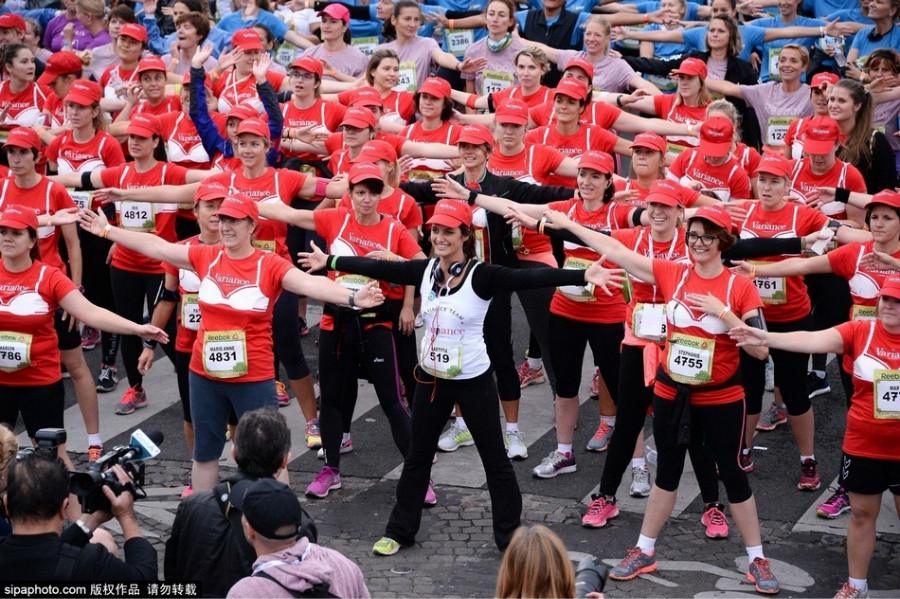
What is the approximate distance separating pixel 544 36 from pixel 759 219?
4.94 m

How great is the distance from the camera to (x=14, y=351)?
8438 mm

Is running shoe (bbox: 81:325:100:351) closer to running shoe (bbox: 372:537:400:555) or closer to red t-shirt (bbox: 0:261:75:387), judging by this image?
red t-shirt (bbox: 0:261:75:387)

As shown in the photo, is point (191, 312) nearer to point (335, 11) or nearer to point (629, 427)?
point (629, 427)

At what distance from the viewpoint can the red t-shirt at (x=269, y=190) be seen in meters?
9.88

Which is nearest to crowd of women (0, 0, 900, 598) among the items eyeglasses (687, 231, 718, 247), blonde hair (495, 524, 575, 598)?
eyeglasses (687, 231, 718, 247)

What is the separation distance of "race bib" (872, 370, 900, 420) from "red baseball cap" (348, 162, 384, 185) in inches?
131

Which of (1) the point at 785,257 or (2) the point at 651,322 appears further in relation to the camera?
(1) the point at 785,257

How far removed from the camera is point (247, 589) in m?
4.92

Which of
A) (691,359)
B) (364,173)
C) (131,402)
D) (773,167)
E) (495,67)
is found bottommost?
(131,402)

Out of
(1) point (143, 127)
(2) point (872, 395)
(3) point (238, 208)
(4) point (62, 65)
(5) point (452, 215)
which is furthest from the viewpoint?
(4) point (62, 65)

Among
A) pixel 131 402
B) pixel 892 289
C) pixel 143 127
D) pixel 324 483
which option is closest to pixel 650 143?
pixel 892 289

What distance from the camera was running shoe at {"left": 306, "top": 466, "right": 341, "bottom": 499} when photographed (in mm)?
9102

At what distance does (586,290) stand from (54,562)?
457cm

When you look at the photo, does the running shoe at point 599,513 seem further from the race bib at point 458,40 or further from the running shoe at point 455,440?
the race bib at point 458,40
